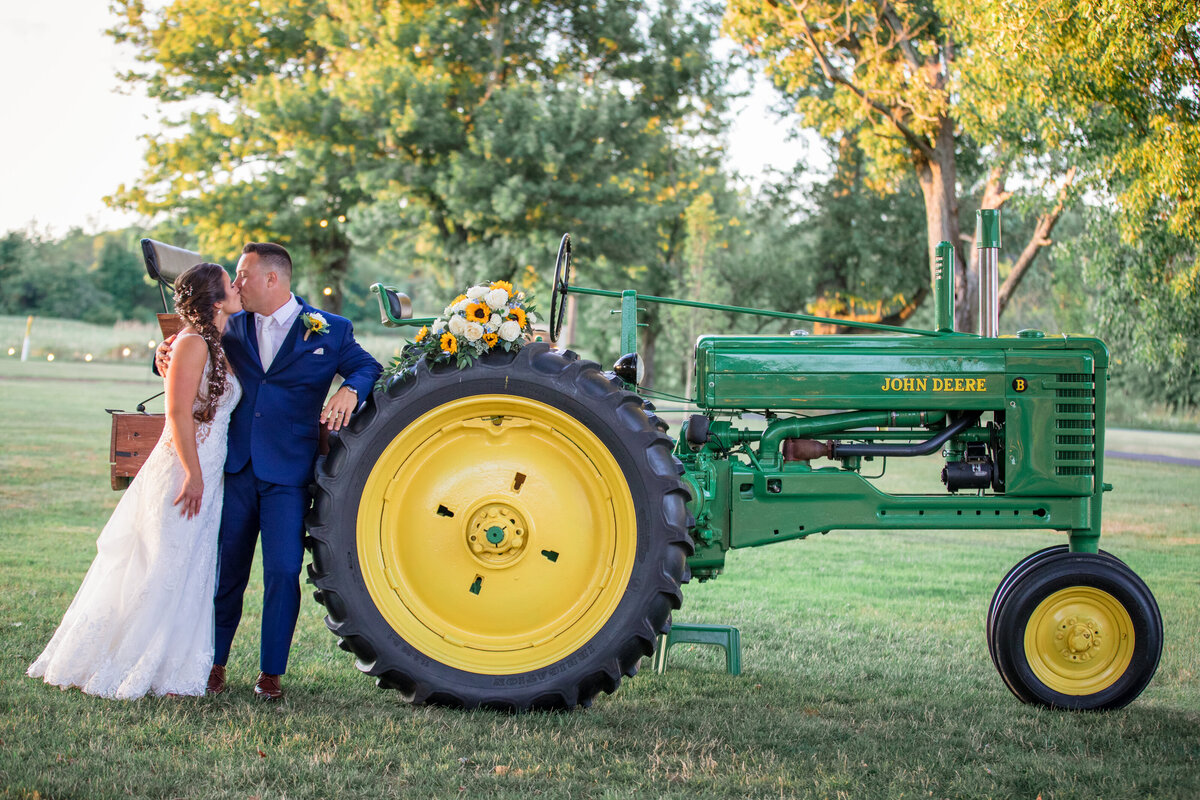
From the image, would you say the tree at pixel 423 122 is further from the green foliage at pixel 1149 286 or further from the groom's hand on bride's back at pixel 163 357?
the groom's hand on bride's back at pixel 163 357

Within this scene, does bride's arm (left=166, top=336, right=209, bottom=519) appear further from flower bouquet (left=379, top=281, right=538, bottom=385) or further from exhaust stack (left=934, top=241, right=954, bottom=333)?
exhaust stack (left=934, top=241, right=954, bottom=333)

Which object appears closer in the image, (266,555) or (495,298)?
(495,298)

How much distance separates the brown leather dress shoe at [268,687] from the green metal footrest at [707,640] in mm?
1659

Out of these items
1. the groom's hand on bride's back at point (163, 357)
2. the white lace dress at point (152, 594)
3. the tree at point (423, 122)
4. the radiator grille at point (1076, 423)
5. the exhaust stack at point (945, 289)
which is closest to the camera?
the white lace dress at point (152, 594)

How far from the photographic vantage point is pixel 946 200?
15844mm

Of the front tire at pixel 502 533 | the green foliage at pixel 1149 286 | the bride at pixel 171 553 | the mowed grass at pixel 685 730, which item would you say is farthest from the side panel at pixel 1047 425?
the green foliage at pixel 1149 286

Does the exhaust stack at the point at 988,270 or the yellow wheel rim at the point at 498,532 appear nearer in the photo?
the yellow wheel rim at the point at 498,532

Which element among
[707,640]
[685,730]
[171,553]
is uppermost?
[171,553]

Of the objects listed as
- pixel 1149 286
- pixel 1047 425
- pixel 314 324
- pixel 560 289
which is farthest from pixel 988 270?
pixel 1149 286

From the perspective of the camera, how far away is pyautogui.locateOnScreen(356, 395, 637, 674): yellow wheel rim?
3.76 m

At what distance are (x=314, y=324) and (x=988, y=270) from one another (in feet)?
9.33

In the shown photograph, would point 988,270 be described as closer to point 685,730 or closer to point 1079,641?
point 1079,641

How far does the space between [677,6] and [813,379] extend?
15.5m

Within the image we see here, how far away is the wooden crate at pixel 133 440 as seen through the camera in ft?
13.8
